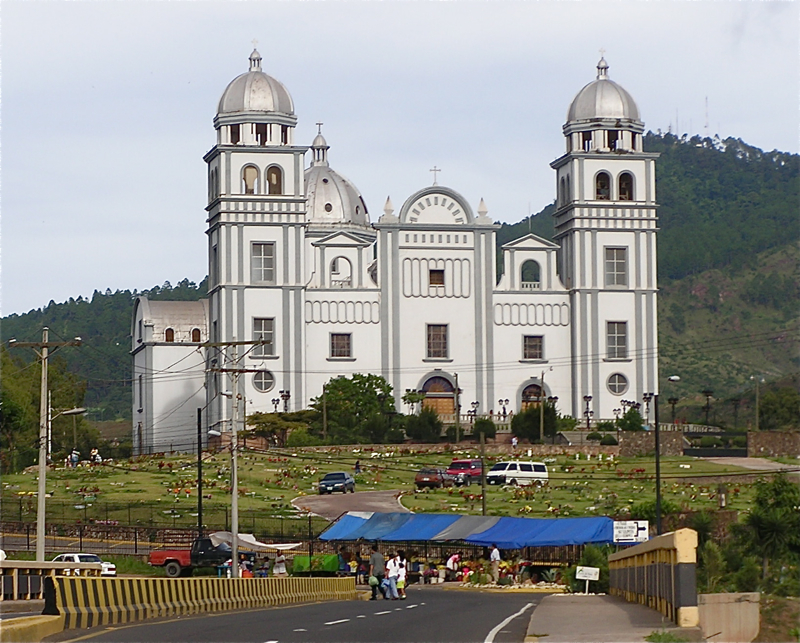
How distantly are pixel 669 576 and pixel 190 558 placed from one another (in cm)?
2660

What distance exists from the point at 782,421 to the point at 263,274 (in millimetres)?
35728

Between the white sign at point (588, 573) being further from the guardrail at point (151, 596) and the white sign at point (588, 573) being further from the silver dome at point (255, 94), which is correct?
the silver dome at point (255, 94)

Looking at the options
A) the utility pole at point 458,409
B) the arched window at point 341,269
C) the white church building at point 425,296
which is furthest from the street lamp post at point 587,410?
the arched window at point 341,269

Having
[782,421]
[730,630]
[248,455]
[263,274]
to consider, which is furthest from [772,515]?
[782,421]

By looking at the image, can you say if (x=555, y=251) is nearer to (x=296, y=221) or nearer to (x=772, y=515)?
(x=296, y=221)

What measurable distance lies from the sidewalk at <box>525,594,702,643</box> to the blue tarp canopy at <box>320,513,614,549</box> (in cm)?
1652

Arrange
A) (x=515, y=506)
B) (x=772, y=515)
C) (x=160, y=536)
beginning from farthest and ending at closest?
(x=515, y=506) → (x=160, y=536) → (x=772, y=515)

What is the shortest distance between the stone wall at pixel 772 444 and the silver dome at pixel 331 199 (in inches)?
1412

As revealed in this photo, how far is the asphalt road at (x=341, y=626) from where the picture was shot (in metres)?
18.7

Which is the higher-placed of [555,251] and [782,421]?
[555,251]

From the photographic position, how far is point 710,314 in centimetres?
16588

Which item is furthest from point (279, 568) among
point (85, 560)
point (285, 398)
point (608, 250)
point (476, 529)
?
point (608, 250)

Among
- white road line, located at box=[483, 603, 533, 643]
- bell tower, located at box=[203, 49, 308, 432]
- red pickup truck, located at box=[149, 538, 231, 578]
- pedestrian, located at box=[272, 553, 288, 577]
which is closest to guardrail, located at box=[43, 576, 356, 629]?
white road line, located at box=[483, 603, 533, 643]

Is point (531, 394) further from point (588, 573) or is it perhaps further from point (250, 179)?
point (588, 573)
